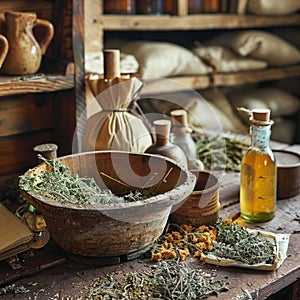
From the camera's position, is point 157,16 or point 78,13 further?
point 157,16

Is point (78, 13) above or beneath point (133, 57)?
above

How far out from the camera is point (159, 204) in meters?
1.01

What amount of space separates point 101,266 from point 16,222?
21cm

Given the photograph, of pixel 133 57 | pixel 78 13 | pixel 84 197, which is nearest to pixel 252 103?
pixel 133 57

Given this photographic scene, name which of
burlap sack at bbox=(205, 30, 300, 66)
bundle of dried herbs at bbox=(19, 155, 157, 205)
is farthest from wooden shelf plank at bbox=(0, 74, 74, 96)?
burlap sack at bbox=(205, 30, 300, 66)

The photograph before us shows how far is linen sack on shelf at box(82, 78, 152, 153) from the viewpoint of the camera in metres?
1.38

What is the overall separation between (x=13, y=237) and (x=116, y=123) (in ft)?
1.43

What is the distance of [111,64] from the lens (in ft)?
4.56

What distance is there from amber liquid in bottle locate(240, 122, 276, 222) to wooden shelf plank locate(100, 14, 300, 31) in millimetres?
881

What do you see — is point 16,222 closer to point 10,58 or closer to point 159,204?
point 159,204

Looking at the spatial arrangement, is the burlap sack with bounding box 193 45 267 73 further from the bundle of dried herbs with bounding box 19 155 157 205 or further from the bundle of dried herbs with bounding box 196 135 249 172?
the bundle of dried herbs with bounding box 19 155 157 205

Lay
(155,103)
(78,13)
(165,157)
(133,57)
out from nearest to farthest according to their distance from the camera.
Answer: (165,157) → (78,13) → (133,57) → (155,103)

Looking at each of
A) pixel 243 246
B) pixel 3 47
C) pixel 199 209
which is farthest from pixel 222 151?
pixel 3 47

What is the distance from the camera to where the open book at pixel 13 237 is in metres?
1.07
